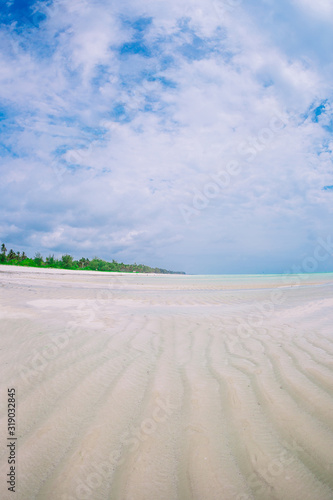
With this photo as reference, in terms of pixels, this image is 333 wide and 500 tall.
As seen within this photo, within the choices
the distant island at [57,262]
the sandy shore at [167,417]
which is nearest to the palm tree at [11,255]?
the distant island at [57,262]

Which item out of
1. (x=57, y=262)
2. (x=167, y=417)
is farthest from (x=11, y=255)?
(x=167, y=417)

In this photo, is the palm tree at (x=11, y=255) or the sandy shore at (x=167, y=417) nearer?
the sandy shore at (x=167, y=417)

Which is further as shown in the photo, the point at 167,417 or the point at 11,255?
the point at 11,255

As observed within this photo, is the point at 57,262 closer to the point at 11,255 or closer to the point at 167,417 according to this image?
the point at 11,255

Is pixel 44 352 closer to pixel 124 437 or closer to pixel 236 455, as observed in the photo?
pixel 124 437

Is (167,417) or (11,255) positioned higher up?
(11,255)

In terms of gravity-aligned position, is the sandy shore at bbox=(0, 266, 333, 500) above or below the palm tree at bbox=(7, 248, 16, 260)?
below

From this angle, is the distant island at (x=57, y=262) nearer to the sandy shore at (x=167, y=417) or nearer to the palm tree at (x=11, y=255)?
the palm tree at (x=11, y=255)

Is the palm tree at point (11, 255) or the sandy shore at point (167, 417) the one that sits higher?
the palm tree at point (11, 255)

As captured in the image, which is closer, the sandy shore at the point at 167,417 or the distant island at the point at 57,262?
the sandy shore at the point at 167,417

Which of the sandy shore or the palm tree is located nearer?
the sandy shore

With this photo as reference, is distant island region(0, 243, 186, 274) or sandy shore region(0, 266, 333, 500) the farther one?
distant island region(0, 243, 186, 274)

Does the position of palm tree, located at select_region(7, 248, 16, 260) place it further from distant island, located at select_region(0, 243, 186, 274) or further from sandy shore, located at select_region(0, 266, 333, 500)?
sandy shore, located at select_region(0, 266, 333, 500)

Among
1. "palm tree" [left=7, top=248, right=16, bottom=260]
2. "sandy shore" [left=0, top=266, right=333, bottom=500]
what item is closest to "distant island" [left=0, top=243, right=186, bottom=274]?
"palm tree" [left=7, top=248, right=16, bottom=260]
